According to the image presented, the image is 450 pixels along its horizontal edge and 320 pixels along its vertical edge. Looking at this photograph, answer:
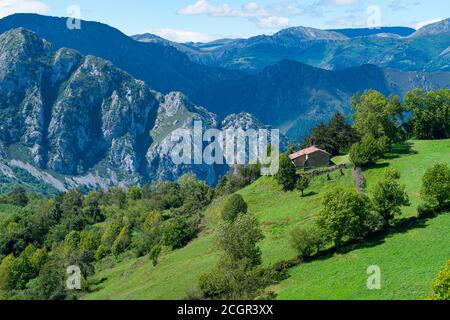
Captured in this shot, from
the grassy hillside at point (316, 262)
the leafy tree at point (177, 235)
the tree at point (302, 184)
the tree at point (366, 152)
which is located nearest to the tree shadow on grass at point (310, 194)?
the grassy hillside at point (316, 262)

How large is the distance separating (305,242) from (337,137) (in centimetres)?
5869

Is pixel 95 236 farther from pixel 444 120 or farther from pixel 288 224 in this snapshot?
pixel 444 120

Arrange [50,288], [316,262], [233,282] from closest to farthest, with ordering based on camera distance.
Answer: [233,282] → [316,262] → [50,288]

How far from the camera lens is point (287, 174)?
104500 mm

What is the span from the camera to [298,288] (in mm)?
58125

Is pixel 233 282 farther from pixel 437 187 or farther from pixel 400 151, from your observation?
pixel 400 151

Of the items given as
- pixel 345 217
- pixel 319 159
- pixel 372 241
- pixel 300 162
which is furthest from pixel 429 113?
pixel 345 217

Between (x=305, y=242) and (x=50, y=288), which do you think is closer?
(x=305, y=242)

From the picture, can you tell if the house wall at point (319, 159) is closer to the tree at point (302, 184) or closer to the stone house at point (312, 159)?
the stone house at point (312, 159)

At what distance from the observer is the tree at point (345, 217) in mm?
67938

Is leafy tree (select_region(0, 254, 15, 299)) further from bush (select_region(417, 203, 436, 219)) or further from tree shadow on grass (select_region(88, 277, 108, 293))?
bush (select_region(417, 203, 436, 219))

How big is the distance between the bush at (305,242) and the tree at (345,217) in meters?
1.37

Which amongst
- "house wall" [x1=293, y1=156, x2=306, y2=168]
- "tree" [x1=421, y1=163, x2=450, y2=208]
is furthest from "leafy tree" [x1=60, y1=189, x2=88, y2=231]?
"tree" [x1=421, y1=163, x2=450, y2=208]

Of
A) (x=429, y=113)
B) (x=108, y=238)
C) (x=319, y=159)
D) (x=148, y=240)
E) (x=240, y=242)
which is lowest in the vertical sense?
(x=108, y=238)
